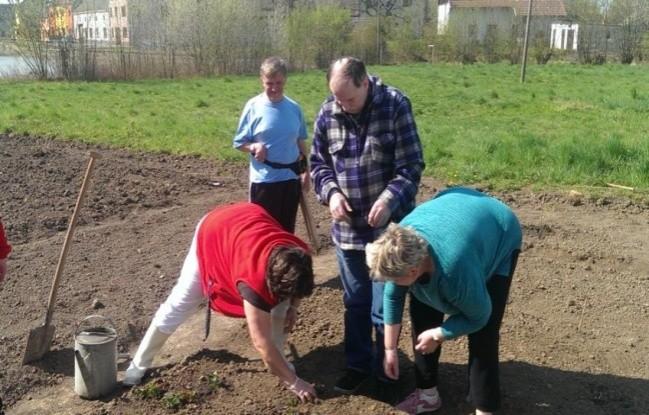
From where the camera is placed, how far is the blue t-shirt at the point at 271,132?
5.12 metres

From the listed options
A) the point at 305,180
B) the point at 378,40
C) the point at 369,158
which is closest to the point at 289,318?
the point at 369,158

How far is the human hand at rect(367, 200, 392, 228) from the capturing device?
3516 mm

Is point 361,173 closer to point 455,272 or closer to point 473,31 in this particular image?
point 455,272

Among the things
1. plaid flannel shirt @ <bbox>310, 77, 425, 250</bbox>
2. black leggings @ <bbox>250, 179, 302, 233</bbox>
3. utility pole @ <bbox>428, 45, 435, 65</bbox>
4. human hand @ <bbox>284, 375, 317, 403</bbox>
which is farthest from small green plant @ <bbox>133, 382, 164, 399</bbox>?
utility pole @ <bbox>428, 45, 435, 65</bbox>

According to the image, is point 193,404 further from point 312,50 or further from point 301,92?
point 312,50

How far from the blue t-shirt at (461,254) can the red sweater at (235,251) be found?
1.91 feet

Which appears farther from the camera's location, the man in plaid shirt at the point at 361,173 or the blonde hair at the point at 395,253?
the man in plaid shirt at the point at 361,173

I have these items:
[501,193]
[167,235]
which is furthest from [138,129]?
[501,193]

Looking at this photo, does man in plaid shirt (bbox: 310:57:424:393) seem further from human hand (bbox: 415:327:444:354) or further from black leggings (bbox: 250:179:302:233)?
black leggings (bbox: 250:179:302:233)

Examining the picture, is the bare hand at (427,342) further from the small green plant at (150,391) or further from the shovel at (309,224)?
the shovel at (309,224)

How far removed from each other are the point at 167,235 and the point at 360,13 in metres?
47.0

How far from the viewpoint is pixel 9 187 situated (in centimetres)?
855

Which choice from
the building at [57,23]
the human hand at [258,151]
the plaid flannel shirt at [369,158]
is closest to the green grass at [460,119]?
the building at [57,23]

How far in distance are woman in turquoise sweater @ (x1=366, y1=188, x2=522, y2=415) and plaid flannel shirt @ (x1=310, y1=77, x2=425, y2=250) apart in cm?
36
